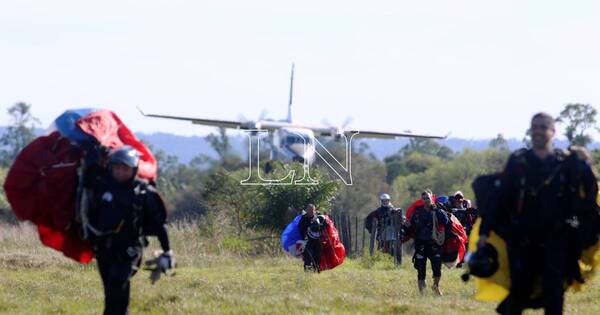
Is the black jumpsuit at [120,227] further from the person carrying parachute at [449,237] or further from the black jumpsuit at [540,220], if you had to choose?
the person carrying parachute at [449,237]

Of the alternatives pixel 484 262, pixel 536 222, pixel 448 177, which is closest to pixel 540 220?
pixel 536 222

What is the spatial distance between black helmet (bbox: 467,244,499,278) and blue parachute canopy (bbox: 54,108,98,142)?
155 inches

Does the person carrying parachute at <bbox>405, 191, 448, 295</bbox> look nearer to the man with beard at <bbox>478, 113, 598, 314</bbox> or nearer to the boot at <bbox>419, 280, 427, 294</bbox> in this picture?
the boot at <bbox>419, 280, 427, 294</bbox>

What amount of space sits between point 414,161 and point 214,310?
100021 millimetres

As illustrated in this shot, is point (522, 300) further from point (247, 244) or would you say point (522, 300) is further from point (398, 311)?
point (247, 244)

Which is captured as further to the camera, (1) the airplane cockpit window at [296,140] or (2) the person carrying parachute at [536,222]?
(1) the airplane cockpit window at [296,140]

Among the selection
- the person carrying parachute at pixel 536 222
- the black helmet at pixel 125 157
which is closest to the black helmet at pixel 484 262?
the person carrying parachute at pixel 536 222

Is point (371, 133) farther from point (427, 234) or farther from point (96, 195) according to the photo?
point (96, 195)

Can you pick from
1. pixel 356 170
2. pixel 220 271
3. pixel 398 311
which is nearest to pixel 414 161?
pixel 356 170

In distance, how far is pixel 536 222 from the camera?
33.9 feet

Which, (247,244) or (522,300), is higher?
(522,300)

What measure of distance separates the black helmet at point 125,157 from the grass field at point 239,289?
3502mm

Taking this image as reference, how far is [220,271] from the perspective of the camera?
25.7 m

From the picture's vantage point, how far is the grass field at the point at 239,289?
15.0m
